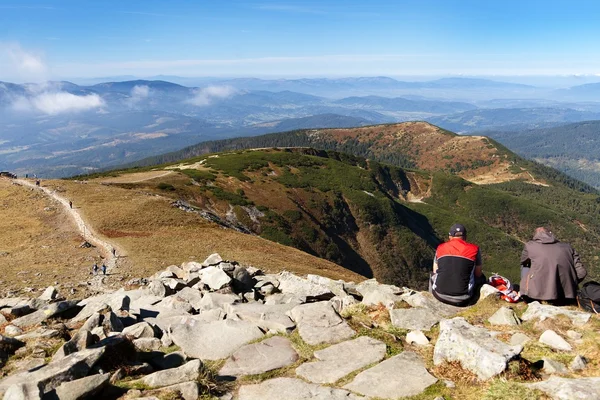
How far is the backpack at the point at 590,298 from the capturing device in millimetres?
12820

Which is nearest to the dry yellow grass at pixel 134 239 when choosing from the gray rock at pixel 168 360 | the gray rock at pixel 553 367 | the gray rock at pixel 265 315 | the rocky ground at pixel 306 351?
the gray rock at pixel 265 315

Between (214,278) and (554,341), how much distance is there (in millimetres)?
14700

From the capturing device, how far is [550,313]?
1223 centimetres

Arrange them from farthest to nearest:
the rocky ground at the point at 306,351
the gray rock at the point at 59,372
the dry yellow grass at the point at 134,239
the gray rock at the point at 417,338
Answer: the dry yellow grass at the point at 134,239, the gray rock at the point at 417,338, the rocky ground at the point at 306,351, the gray rock at the point at 59,372

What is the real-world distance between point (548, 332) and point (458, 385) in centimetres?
365

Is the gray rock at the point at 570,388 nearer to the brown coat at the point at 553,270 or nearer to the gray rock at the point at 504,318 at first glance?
the gray rock at the point at 504,318


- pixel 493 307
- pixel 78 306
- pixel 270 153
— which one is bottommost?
pixel 270 153

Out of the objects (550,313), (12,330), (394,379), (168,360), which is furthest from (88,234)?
(550,313)

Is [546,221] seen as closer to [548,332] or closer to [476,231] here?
[476,231]

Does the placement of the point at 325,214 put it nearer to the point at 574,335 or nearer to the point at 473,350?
the point at 574,335

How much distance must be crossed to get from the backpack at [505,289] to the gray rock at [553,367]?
4972mm

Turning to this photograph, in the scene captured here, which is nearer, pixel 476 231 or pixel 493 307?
pixel 493 307

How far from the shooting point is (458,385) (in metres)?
8.86

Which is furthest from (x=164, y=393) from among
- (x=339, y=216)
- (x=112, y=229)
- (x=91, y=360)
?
(x=339, y=216)
